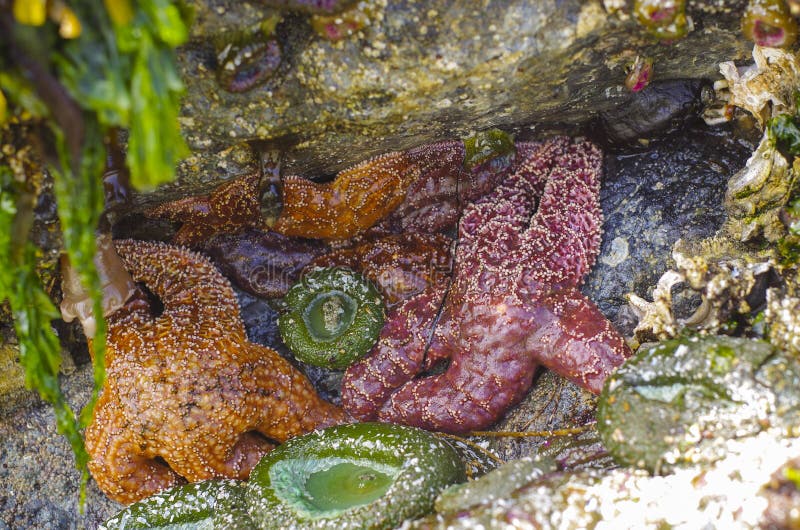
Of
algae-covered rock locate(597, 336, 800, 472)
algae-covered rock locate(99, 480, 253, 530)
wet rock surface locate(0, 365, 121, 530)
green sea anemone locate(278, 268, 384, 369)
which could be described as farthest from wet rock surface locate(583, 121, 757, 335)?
wet rock surface locate(0, 365, 121, 530)

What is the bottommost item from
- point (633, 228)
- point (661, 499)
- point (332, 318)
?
point (661, 499)

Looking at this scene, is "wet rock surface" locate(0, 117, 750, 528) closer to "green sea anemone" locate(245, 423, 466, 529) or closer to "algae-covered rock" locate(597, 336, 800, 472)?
"green sea anemone" locate(245, 423, 466, 529)

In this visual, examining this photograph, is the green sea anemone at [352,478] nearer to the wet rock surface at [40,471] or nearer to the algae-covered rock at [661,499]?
the algae-covered rock at [661,499]

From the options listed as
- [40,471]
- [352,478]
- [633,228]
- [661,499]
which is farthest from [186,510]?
[633,228]

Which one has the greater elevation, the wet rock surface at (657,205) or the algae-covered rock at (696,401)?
the wet rock surface at (657,205)

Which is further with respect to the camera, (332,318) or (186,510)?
(332,318)

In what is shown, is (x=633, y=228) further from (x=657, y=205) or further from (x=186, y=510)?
(x=186, y=510)

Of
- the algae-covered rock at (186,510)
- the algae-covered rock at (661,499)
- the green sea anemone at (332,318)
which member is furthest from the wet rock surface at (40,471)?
the algae-covered rock at (661,499)

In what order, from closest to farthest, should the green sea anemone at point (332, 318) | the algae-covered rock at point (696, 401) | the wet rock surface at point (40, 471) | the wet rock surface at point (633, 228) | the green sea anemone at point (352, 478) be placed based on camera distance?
the algae-covered rock at point (696, 401)
the green sea anemone at point (352, 478)
the wet rock surface at point (633, 228)
the green sea anemone at point (332, 318)
the wet rock surface at point (40, 471)

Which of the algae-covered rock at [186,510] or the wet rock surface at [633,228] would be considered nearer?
the algae-covered rock at [186,510]
